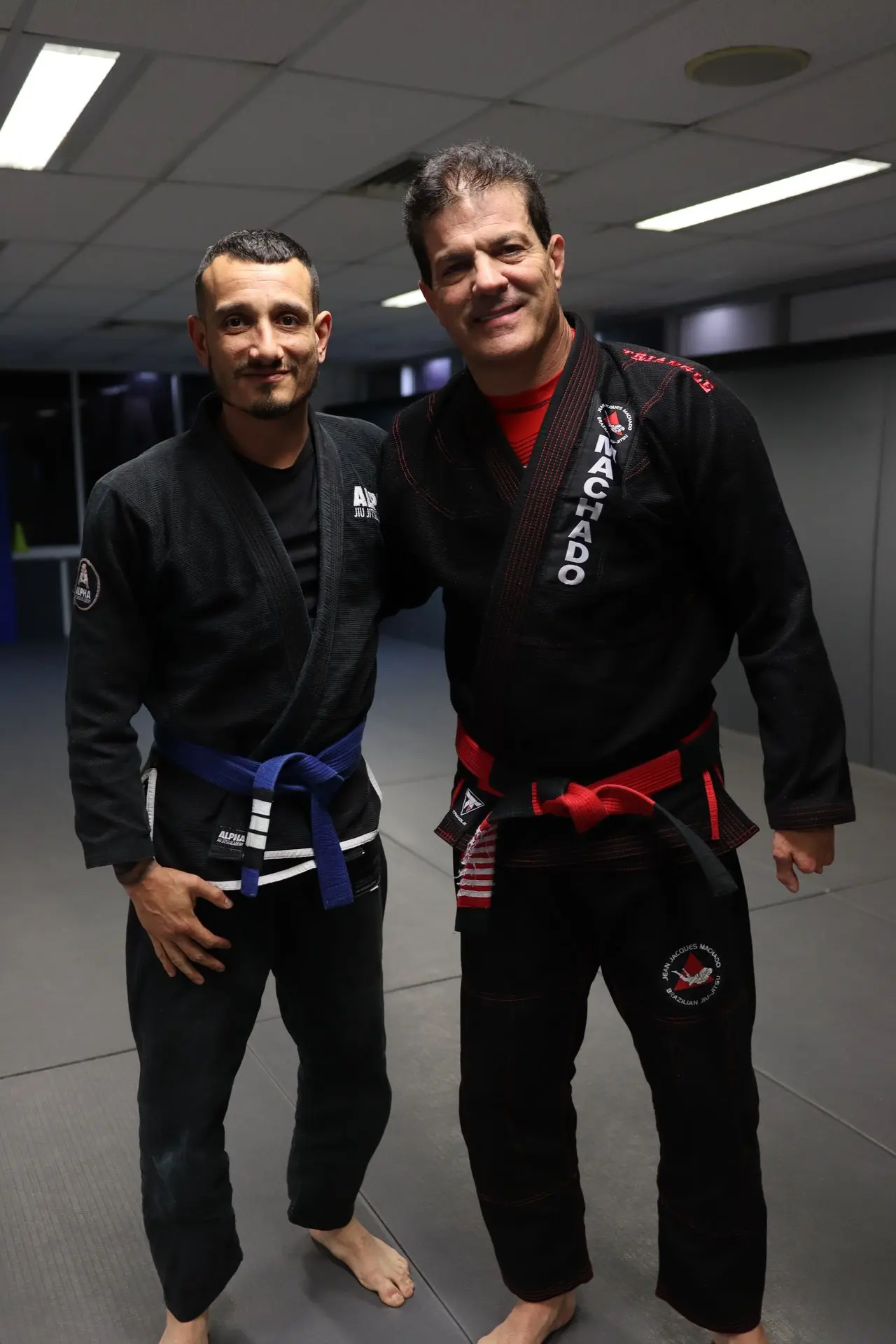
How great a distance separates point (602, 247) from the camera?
16.3 ft

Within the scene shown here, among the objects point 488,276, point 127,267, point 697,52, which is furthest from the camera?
point 127,267

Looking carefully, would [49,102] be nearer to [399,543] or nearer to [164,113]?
[164,113]

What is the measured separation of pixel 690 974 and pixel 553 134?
8.77ft

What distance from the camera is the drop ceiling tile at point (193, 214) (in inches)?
155

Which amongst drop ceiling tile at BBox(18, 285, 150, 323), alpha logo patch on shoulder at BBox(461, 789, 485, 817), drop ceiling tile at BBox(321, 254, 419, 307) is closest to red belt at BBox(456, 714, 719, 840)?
alpha logo patch on shoulder at BBox(461, 789, 485, 817)

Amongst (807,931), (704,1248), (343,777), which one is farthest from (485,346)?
Result: (807,931)

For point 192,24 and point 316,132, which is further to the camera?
point 316,132

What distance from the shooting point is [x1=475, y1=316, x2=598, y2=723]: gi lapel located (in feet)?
4.65

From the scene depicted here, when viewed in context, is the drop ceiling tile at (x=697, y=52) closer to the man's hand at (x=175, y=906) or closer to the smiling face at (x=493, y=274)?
the smiling face at (x=493, y=274)


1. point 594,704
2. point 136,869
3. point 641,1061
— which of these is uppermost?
point 594,704

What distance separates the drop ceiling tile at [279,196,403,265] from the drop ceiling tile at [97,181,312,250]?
0.33ft

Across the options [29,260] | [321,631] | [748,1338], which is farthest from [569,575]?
[29,260]

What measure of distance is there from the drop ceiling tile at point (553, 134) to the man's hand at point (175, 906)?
2.40m

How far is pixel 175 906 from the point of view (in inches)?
59.8
